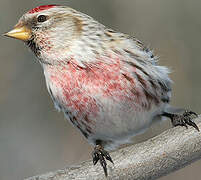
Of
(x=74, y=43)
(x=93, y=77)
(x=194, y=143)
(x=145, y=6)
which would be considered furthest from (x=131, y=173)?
(x=145, y=6)

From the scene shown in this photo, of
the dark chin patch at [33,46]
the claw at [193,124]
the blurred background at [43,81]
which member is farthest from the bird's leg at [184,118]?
the blurred background at [43,81]

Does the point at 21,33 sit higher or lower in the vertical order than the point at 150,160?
higher

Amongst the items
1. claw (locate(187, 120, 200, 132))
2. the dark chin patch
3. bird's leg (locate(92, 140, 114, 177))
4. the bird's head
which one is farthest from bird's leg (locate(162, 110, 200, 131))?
the dark chin patch

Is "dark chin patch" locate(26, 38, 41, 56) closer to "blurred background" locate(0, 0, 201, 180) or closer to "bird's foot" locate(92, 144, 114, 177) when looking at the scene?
"bird's foot" locate(92, 144, 114, 177)

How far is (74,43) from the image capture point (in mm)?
3334

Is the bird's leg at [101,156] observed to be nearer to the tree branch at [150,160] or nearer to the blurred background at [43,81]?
the tree branch at [150,160]

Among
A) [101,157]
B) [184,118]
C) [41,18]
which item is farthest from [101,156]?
[41,18]

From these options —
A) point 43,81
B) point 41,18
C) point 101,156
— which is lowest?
point 43,81

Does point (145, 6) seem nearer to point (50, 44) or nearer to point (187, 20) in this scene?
point (187, 20)

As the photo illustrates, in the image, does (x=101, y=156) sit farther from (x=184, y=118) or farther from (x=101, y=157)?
(x=184, y=118)

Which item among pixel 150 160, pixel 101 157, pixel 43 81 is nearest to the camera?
pixel 150 160

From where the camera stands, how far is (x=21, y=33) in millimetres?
3271

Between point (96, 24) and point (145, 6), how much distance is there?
12.0 feet

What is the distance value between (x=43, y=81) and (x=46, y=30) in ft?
10.6
